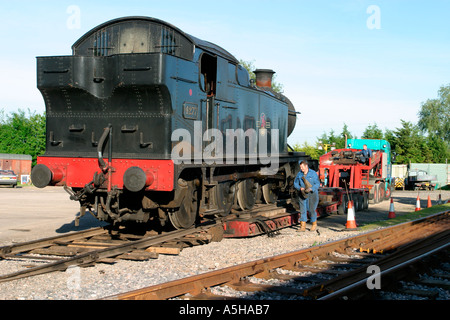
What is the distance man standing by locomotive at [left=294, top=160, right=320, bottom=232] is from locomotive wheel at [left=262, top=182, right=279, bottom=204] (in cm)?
169

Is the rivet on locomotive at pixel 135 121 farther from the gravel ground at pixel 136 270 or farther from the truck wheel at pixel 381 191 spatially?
the truck wheel at pixel 381 191

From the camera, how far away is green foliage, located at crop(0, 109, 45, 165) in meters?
57.0

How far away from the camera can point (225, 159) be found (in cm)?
990

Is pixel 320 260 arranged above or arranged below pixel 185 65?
below

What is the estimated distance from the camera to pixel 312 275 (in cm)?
643

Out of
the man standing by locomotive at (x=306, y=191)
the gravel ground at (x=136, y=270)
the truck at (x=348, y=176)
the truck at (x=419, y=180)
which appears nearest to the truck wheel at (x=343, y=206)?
the truck at (x=348, y=176)

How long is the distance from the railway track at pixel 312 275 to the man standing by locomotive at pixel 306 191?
94.1 inches

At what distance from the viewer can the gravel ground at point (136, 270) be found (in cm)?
574

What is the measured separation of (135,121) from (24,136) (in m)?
55.3

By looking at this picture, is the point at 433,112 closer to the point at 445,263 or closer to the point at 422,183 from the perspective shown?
the point at 422,183

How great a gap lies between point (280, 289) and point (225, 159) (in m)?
4.65

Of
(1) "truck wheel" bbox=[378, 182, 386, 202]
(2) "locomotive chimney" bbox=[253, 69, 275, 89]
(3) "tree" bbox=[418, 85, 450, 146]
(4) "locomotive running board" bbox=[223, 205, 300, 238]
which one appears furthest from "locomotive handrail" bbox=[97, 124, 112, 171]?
(3) "tree" bbox=[418, 85, 450, 146]

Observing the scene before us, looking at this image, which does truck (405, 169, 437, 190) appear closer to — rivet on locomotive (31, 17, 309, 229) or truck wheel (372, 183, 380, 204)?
truck wheel (372, 183, 380, 204)
